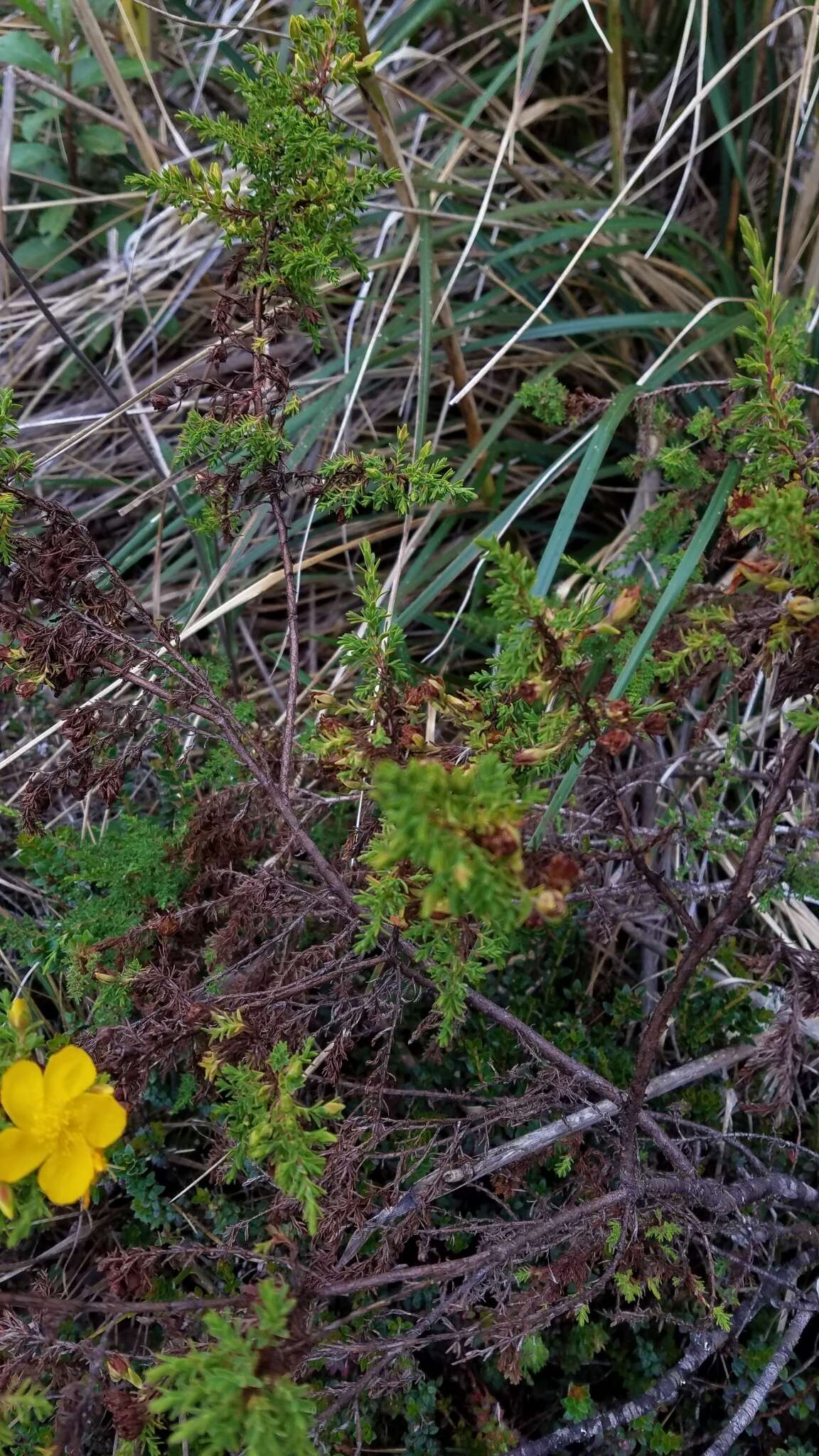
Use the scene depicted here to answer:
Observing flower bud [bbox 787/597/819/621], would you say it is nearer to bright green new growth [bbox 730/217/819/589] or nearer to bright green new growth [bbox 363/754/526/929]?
bright green new growth [bbox 730/217/819/589]

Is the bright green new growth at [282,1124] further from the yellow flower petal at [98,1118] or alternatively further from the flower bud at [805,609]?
the flower bud at [805,609]

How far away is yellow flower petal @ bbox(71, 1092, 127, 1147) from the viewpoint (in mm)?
1001

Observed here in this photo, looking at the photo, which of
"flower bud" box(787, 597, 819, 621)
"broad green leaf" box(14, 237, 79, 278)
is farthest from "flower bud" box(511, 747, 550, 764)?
"broad green leaf" box(14, 237, 79, 278)

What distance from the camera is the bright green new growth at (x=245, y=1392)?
0.80 m

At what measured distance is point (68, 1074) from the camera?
103 centimetres

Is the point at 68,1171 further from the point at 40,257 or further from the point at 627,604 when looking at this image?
the point at 40,257

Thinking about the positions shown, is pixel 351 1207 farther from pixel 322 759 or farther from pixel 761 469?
pixel 761 469

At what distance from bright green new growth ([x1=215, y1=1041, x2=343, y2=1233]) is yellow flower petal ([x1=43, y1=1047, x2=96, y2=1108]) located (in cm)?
14

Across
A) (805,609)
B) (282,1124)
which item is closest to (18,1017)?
(282,1124)

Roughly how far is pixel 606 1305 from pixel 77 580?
4.36ft

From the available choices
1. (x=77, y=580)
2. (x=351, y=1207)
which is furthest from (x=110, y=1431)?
(x=77, y=580)

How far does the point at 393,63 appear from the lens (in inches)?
105

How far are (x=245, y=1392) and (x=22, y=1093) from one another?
34 centimetres

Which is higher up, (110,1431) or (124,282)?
(124,282)
